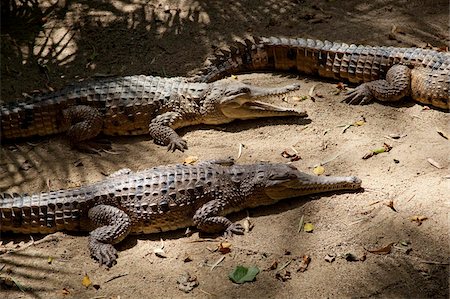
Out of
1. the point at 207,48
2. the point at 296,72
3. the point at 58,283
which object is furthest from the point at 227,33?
the point at 58,283

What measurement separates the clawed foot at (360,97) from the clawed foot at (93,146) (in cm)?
255

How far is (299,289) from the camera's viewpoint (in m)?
Result: 3.79

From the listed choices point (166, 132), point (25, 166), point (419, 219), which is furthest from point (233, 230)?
point (25, 166)

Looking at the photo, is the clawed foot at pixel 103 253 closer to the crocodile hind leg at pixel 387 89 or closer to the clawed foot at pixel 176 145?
the clawed foot at pixel 176 145

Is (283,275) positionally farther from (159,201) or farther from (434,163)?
(434,163)

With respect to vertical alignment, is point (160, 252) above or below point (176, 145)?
below

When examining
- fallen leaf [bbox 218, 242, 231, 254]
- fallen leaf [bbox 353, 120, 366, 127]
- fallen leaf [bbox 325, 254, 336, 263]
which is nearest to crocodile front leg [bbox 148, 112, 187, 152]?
fallen leaf [bbox 218, 242, 231, 254]

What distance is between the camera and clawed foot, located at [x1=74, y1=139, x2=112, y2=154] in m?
5.67

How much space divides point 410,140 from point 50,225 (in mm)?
3246

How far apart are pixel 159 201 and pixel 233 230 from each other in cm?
64

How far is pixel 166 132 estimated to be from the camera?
18.8ft

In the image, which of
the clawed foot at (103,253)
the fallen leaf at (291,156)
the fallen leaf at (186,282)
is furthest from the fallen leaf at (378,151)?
the clawed foot at (103,253)

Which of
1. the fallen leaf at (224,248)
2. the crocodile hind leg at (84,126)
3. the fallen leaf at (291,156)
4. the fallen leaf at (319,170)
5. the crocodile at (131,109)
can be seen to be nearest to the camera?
the fallen leaf at (224,248)

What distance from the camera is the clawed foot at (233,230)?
14.4ft
